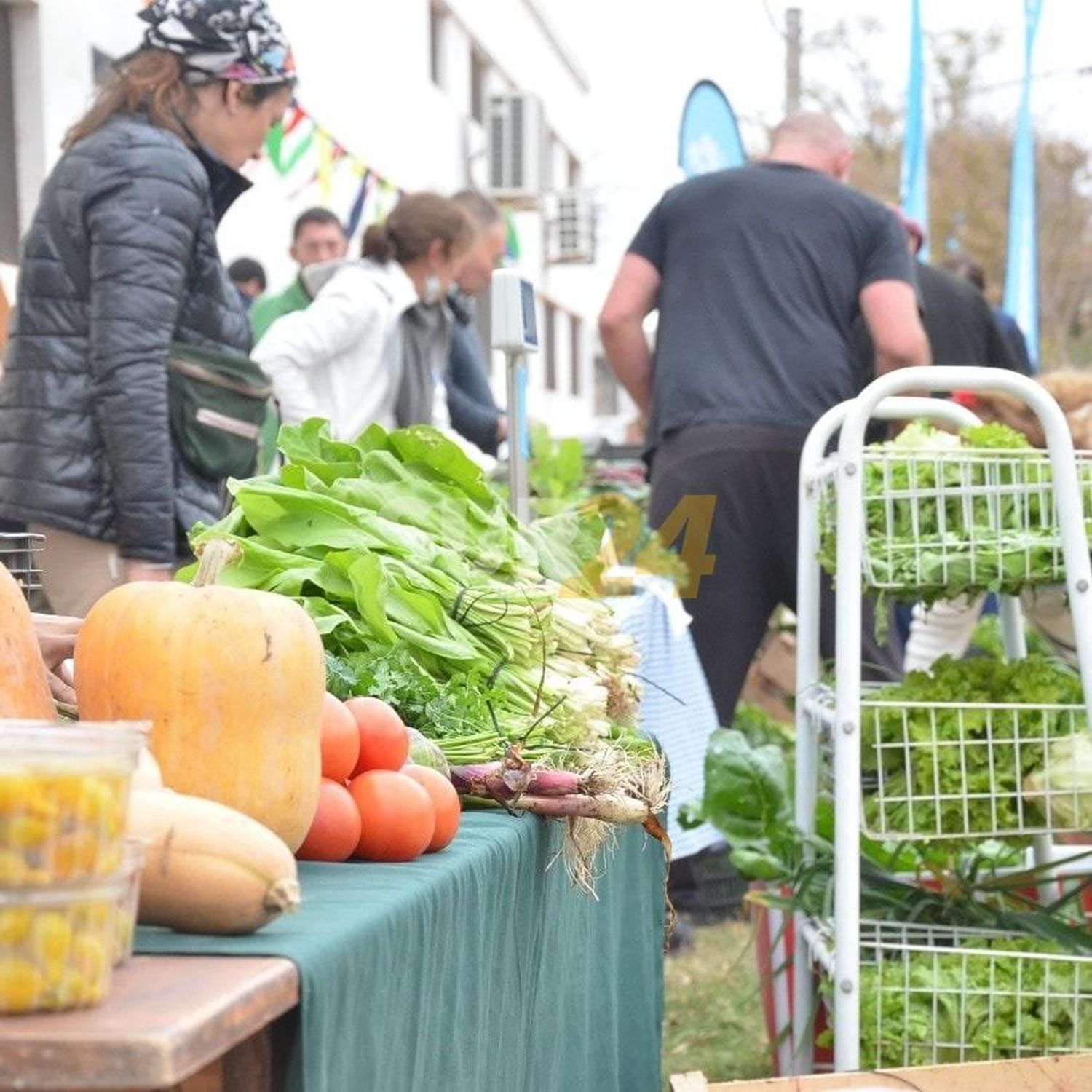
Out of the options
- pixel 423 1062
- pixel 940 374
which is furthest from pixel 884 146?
pixel 423 1062

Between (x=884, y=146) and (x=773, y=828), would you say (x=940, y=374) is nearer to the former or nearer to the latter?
(x=773, y=828)

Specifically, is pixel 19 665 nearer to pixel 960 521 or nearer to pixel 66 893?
pixel 66 893

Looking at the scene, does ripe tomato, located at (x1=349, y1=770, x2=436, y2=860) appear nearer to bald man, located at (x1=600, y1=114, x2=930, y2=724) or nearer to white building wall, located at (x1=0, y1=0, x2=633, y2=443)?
bald man, located at (x1=600, y1=114, x2=930, y2=724)

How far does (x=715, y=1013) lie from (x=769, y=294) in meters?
1.89

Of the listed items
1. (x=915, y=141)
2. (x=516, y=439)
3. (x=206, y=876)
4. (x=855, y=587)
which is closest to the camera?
(x=206, y=876)

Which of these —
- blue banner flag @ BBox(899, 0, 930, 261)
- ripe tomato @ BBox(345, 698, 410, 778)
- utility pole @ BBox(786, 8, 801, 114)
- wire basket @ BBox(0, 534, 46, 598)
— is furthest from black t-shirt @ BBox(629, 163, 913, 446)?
utility pole @ BBox(786, 8, 801, 114)

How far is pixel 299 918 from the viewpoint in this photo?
4.80ft

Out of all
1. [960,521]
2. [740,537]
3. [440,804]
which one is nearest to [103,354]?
[960,521]

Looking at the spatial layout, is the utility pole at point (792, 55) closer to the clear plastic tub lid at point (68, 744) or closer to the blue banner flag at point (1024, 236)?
the blue banner flag at point (1024, 236)

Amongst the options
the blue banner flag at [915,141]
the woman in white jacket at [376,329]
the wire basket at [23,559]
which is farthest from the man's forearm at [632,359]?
the blue banner flag at [915,141]

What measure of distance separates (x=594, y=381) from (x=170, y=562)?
3229cm

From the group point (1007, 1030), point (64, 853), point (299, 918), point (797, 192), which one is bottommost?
point (1007, 1030)

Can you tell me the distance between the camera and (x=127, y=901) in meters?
1.20

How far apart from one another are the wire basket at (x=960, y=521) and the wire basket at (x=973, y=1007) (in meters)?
0.68
